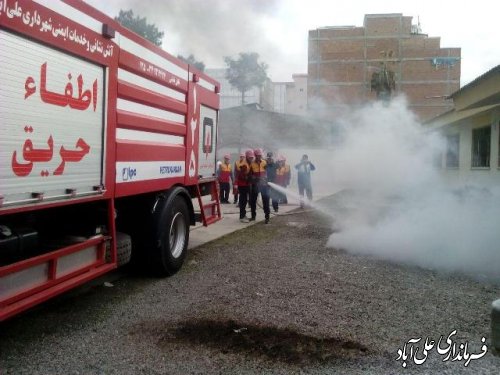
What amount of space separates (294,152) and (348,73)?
606 inches

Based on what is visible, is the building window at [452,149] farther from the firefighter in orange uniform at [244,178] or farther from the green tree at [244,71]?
the green tree at [244,71]

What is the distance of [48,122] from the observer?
3.18m

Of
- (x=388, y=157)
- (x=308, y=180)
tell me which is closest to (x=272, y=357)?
(x=308, y=180)

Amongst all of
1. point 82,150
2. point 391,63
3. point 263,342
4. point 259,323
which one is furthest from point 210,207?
point 391,63

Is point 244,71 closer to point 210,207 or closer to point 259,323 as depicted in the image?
point 210,207

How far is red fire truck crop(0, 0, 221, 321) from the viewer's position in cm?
289

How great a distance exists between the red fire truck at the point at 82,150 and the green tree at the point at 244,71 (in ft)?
102

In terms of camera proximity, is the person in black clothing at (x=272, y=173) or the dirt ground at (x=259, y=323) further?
the person in black clothing at (x=272, y=173)

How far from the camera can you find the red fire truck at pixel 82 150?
9.48 ft

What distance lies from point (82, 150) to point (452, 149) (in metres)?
15.1

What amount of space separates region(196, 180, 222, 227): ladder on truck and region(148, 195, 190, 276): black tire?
23.4 inches

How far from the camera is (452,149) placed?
15898mm

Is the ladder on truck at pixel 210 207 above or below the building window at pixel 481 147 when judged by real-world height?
below

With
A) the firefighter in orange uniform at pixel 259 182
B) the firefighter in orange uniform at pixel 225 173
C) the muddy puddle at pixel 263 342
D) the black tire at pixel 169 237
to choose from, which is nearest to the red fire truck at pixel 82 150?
the black tire at pixel 169 237
